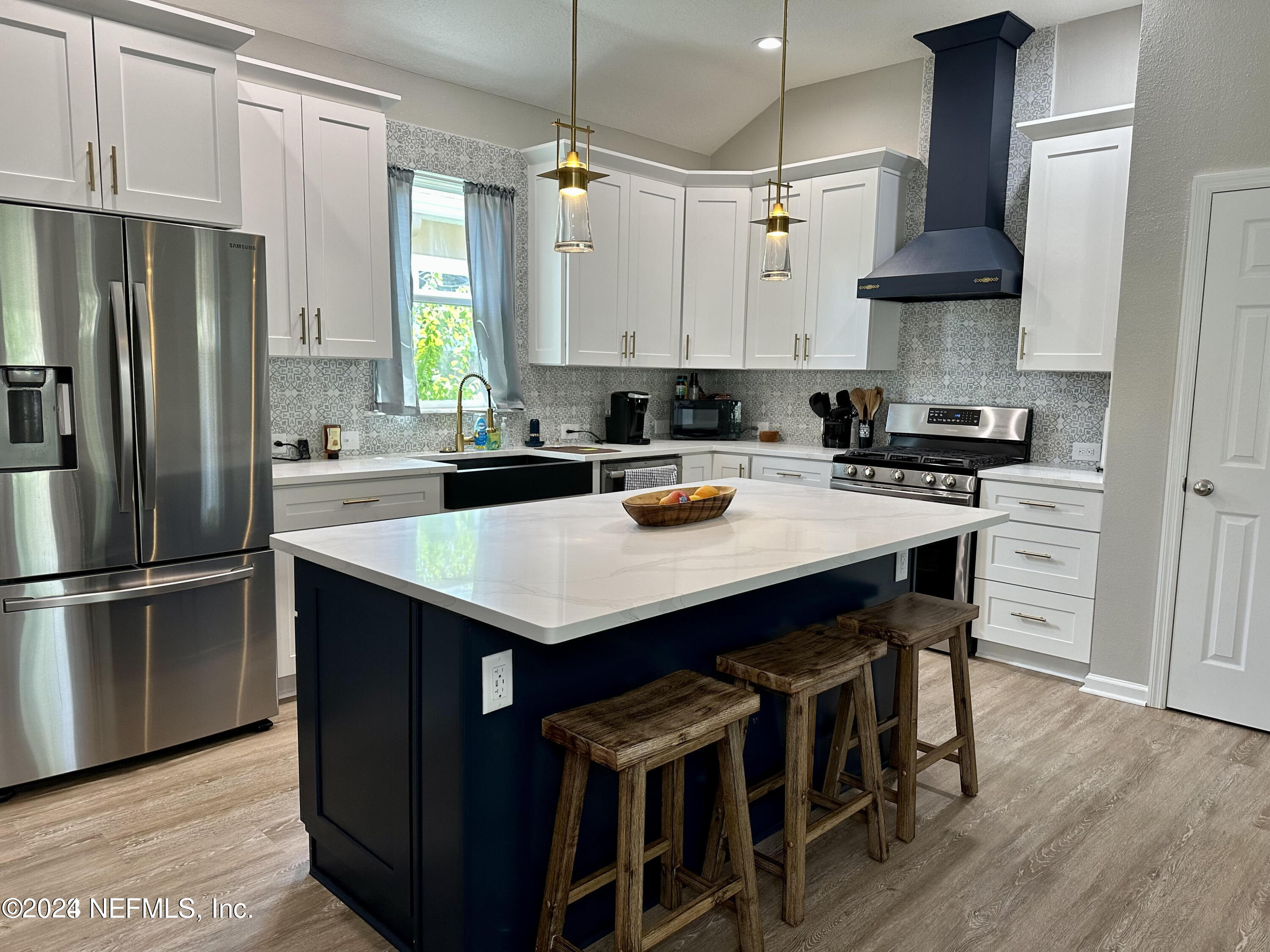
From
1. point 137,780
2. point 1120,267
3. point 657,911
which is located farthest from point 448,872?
point 1120,267

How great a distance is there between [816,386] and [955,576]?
1716 millimetres

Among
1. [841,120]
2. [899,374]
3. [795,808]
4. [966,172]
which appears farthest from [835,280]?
[795,808]

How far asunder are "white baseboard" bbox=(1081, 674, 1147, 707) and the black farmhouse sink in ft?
8.27

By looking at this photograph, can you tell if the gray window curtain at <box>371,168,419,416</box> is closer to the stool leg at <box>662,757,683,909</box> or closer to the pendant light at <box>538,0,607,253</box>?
the pendant light at <box>538,0,607,253</box>

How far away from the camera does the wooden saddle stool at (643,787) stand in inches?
68.2

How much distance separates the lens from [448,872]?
1825 millimetres

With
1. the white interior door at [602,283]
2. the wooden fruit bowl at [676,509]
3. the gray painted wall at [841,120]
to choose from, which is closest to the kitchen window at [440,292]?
the white interior door at [602,283]

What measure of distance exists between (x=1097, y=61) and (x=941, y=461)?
2117 mm

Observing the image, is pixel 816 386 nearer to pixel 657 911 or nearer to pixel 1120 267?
pixel 1120 267

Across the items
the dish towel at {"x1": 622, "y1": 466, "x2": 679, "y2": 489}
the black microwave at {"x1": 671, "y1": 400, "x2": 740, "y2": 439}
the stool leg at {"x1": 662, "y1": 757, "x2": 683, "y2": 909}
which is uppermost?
the black microwave at {"x1": 671, "y1": 400, "x2": 740, "y2": 439}

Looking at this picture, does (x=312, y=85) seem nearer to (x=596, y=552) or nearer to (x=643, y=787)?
(x=596, y=552)

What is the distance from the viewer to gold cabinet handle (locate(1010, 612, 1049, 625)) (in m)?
3.96

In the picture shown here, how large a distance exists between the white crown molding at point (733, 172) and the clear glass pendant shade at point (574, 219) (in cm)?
233

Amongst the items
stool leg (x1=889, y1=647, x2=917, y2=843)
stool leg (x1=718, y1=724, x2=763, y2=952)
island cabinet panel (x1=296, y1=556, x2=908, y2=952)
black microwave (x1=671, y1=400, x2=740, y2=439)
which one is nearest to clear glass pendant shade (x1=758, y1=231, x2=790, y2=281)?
island cabinet panel (x1=296, y1=556, x2=908, y2=952)
